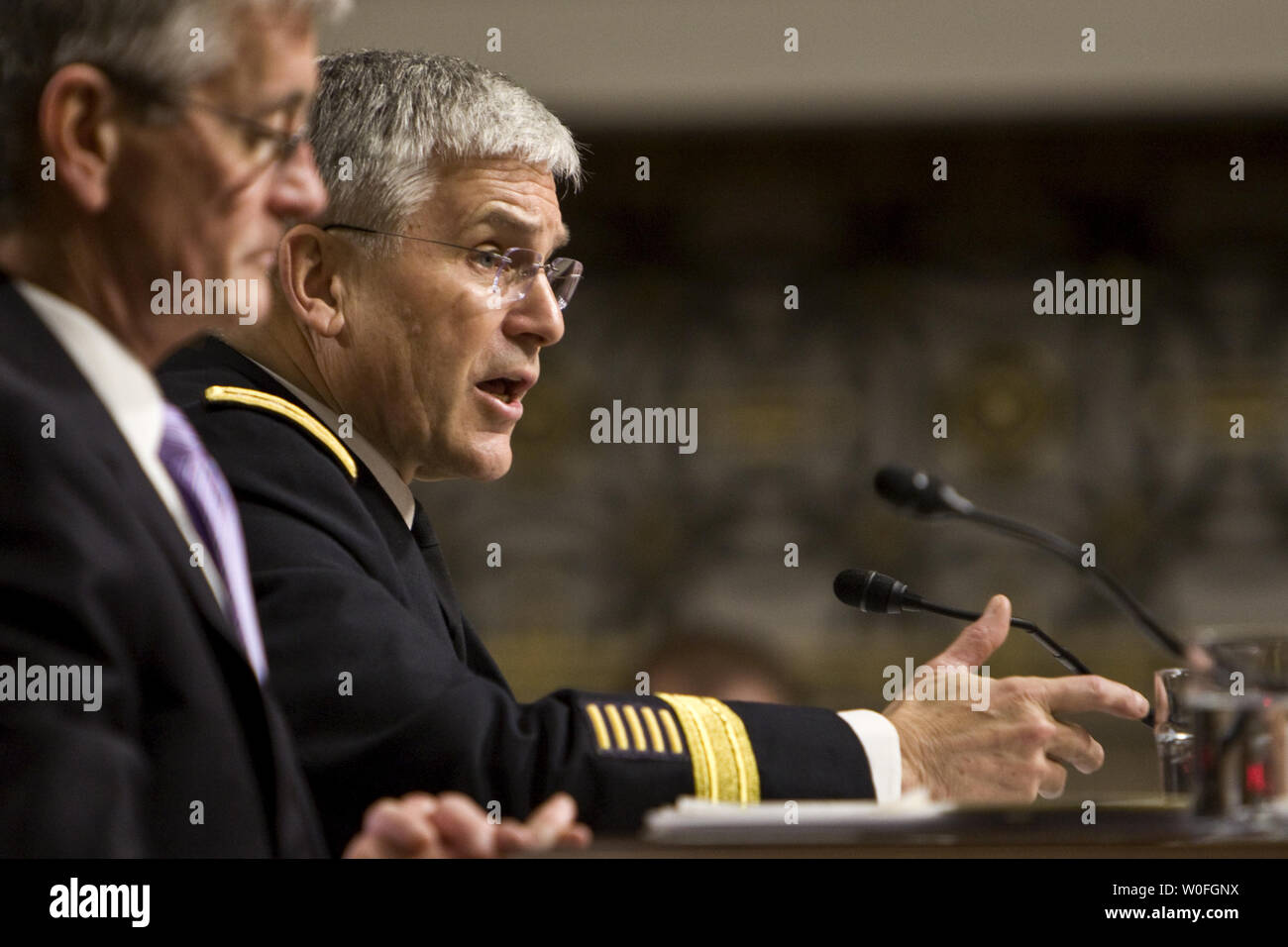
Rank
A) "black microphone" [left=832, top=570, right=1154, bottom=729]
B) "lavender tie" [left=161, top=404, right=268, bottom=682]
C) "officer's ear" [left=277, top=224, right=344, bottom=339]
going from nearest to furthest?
"lavender tie" [left=161, top=404, right=268, bottom=682] < "black microphone" [left=832, top=570, right=1154, bottom=729] < "officer's ear" [left=277, top=224, right=344, bottom=339]

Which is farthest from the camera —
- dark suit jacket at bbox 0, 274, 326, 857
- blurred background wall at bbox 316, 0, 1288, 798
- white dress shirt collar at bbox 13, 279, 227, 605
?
blurred background wall at bbox 316, 0, 1288, 798

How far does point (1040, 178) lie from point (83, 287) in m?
4.62

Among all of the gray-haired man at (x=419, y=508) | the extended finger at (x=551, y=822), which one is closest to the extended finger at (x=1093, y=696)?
the gray-haired man at (x=419, y=508)

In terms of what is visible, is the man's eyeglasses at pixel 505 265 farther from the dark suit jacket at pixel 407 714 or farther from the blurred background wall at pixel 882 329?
the blurred background wall at pixel 882 329

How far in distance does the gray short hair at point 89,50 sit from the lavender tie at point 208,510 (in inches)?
8.9

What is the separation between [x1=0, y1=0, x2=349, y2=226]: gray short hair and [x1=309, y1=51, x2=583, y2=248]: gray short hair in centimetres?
79

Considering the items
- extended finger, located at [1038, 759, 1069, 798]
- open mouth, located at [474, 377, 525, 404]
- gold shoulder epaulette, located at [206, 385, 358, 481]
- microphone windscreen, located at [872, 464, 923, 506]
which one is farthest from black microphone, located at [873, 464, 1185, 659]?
gold shoulder epaulette, located at [206, 385, 358, 481]

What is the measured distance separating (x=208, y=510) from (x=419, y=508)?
2.84 ft

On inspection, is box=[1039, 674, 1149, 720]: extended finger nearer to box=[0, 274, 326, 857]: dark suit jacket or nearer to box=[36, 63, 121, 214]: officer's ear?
box=[0, 274, 326, 857]: dark suit jacket

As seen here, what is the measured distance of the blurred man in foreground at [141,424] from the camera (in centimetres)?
106

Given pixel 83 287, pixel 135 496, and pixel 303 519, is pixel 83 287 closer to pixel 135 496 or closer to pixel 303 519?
pixel 135 496

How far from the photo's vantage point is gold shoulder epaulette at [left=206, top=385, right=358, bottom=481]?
1832 mm

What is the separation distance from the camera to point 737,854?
49.2 inches

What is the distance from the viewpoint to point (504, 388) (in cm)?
222
